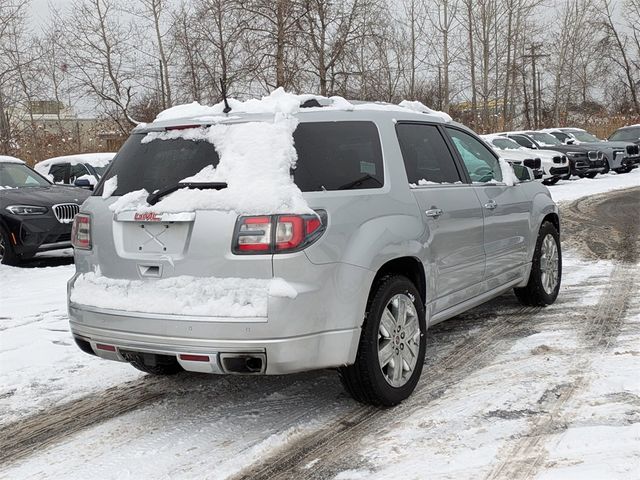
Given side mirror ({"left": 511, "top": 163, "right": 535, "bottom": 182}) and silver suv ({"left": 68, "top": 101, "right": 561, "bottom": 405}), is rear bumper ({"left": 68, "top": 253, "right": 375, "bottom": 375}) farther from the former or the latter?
side mirror ({"left": 511, "top": 163, "right": 535, "bottom": 182})

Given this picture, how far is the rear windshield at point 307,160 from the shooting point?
3.76 metres

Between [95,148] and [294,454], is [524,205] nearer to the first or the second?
[294,454]

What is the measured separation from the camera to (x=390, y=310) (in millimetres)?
4047

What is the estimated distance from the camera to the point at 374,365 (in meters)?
3.85

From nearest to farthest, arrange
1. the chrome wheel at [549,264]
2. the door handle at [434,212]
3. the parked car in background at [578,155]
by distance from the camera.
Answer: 1. the door handle at [434,212]
2. the chrome wheel at [549,264]
3. the parked car in background at [578,155]

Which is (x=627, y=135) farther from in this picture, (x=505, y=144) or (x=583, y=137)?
(x=505, y=144)

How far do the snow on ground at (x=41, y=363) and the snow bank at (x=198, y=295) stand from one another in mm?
1131

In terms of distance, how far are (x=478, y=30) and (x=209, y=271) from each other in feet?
114

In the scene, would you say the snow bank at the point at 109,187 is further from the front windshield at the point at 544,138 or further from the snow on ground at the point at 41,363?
the front windshield at the point at 544,138

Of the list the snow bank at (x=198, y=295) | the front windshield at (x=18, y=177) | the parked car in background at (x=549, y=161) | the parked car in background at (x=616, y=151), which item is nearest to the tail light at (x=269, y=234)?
the snow bank at (x=198, y=295)

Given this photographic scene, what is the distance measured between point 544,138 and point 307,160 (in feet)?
75.0

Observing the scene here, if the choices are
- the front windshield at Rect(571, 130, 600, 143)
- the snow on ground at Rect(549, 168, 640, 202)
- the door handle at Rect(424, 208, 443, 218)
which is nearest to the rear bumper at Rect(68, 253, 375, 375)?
the door handle at Rect(424, 208, 443, 218)

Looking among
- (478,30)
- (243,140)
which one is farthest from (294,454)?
(478,30)

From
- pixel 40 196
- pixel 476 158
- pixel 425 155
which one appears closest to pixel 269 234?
pixel 425 155
